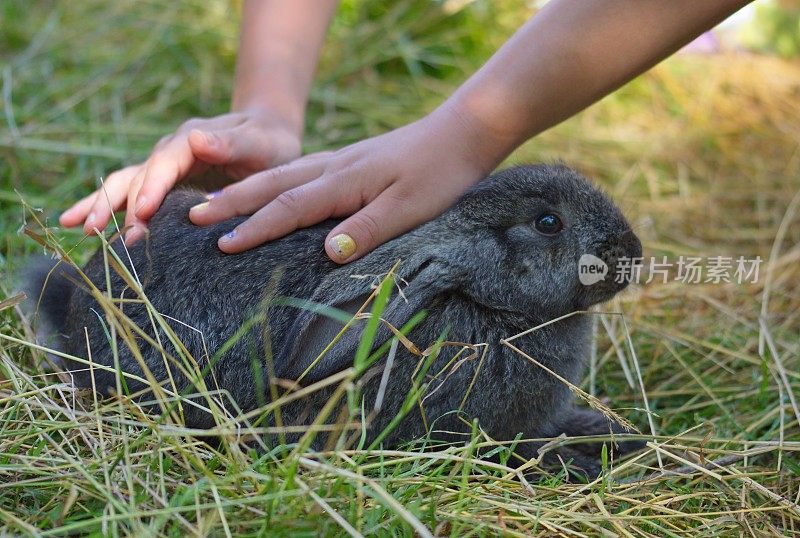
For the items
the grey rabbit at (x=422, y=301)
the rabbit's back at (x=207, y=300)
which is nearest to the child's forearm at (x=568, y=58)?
the grey rabbit at (x=422, y=301)

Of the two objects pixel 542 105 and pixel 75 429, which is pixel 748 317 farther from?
pixel 75 429

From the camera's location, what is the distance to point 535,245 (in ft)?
8.52

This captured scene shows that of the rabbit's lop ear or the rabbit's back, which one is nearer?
the rabbit's lop ear

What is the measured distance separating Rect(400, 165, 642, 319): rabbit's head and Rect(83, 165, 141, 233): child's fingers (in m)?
1.14

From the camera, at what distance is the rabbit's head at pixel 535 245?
2572 mm

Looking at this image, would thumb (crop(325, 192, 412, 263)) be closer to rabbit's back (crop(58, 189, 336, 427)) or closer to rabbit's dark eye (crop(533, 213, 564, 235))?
rabbit's back (crop(58, 189, 336, 427))

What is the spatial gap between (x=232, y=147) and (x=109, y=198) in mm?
470

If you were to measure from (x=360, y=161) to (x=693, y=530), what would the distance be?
1.45 metres

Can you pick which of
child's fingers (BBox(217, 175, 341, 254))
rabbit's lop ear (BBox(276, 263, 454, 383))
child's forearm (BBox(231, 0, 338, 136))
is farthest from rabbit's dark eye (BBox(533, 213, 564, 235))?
child's forearm (BBox(231, 0, 338, 136))

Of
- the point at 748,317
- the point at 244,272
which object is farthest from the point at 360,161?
the point at 748,317

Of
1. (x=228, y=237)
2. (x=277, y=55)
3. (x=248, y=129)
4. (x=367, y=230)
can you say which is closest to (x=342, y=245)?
(x=367, y=230)

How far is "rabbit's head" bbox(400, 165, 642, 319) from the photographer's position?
8.44ft

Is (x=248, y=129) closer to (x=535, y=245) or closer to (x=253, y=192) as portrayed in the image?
(x=253, y=192)

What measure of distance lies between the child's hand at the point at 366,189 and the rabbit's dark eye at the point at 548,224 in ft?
0.91
